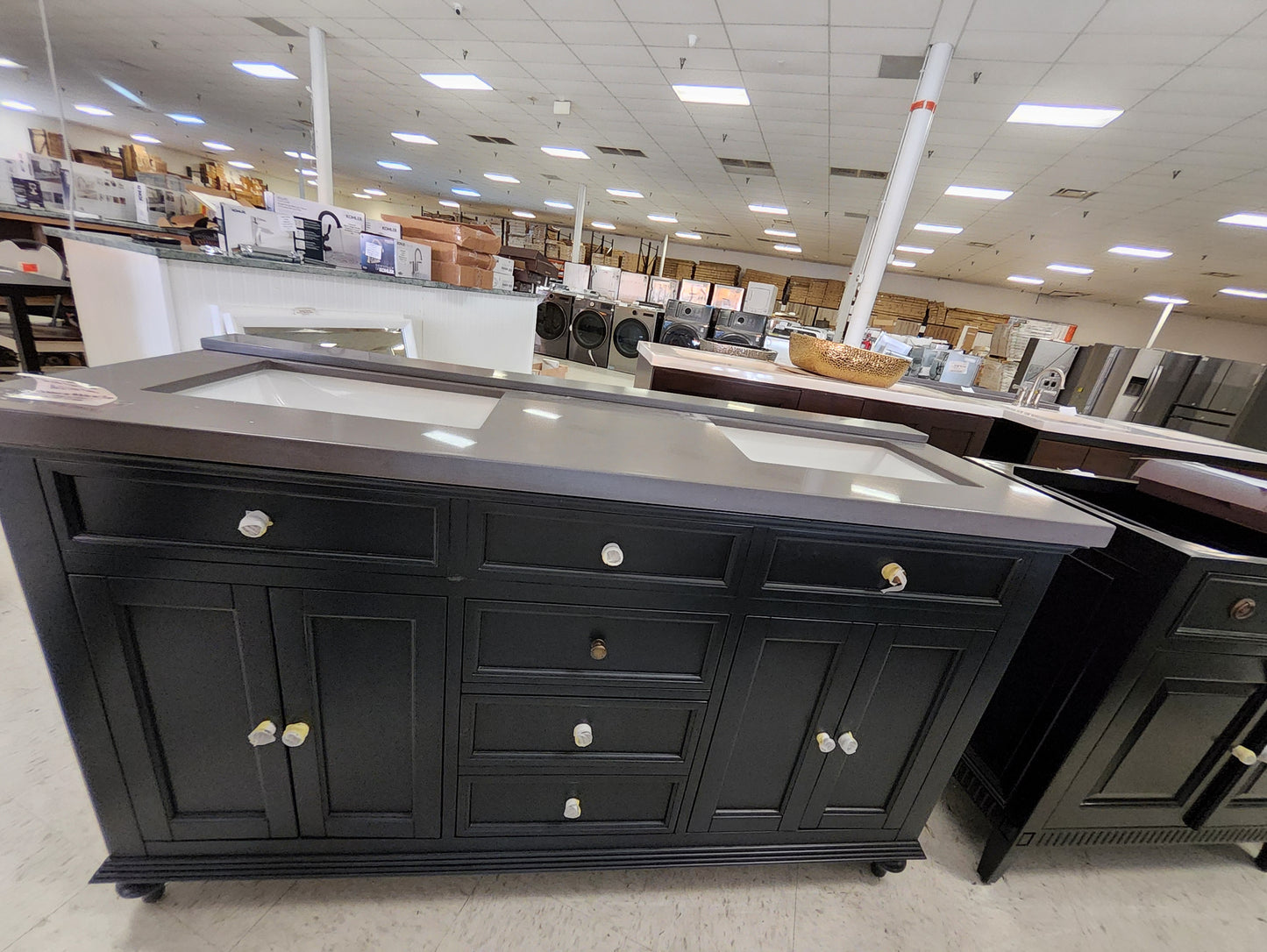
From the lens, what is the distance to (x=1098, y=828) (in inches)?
52.2

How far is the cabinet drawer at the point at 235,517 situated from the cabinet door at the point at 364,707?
0.09m

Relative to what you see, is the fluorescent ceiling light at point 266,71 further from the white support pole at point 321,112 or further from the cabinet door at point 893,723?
the cabinet door at point 893,723

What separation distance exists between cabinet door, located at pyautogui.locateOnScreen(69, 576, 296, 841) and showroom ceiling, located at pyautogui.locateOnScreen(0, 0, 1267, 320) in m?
4.25

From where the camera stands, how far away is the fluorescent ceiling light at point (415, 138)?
26.6 feet

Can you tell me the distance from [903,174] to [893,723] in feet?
13.3

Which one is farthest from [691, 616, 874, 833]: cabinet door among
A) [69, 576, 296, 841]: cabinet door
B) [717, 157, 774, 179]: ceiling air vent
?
[717, 157, 774, 179]: ceiling air vent

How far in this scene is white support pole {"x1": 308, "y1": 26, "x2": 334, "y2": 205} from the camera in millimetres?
4934

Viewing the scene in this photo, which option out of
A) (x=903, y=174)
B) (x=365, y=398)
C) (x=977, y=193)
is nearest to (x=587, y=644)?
(x=365, y=398)

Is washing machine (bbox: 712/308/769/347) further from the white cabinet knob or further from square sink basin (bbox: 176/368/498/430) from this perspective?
the white cabinet knob

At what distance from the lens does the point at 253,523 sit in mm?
777

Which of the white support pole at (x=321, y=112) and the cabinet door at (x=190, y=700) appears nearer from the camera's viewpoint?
the cabinet door at (x=190, y=700)

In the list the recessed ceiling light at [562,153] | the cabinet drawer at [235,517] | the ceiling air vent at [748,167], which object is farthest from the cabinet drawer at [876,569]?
the recessed ceiling light at [562,153]

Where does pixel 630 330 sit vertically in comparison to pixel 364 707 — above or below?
above

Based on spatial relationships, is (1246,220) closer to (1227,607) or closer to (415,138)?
(1227,607)
